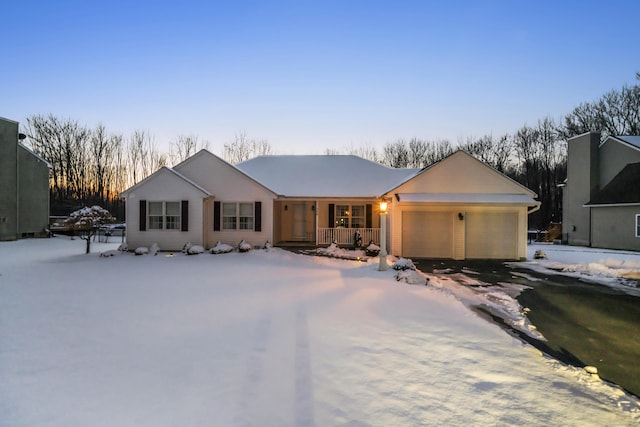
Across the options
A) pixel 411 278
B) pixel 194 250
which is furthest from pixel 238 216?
pixel 411 278

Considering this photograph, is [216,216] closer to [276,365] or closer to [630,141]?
[276,365]

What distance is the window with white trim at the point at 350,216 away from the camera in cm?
1862

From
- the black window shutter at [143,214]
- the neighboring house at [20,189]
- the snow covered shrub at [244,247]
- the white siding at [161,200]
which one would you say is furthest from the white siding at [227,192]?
the neighboring house at [20,189]

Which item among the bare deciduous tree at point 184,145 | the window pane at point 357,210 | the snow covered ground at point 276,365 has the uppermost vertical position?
the bare deciduous tree at point 184,145

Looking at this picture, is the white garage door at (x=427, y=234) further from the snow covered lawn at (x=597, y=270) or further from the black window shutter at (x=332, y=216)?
the black window shutter at (x=332, y=216)

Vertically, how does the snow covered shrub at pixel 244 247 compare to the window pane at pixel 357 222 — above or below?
below

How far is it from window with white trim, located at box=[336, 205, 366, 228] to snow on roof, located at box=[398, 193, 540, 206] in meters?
3.57

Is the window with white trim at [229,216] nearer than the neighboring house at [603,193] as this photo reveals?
Yes

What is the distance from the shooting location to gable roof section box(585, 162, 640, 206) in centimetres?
1906

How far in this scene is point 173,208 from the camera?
635 inches

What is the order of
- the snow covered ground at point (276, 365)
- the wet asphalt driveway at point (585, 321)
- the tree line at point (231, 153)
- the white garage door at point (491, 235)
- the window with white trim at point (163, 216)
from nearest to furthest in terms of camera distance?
the snow covered ground at point (276, 365)
the wet asphalt driveway at point (585, 321)
the white garage door at point (491, 235)
the window with white trim at point (163, 216)
the tree line at point (231, 153)

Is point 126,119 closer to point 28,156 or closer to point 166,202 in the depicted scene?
point 28,156

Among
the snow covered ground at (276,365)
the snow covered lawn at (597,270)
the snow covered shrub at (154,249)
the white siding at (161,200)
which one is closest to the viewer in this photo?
the snow covered ground at (276,365)

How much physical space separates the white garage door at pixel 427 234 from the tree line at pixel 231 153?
2728cm
